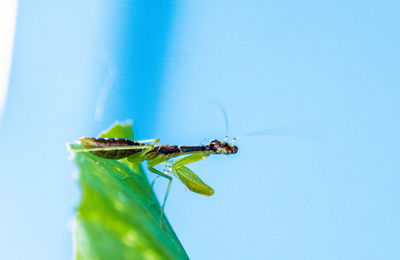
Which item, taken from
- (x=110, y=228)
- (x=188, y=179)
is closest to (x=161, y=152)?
(x=188, y=179)

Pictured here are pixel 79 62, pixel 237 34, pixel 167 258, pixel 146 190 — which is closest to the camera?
pixel 167 258

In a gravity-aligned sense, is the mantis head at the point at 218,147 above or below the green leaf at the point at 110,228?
above

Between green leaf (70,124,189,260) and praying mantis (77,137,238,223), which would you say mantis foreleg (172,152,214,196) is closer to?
praying mantis (77,137,238,223)

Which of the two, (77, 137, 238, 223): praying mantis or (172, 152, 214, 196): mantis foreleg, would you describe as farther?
(172, 152, 214, 196): mantis foreleg

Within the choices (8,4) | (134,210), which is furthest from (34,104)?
(134,210)

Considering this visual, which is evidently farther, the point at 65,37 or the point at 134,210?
the point at 65,37

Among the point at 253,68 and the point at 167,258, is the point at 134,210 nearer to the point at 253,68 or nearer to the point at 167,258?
the point at 167,258

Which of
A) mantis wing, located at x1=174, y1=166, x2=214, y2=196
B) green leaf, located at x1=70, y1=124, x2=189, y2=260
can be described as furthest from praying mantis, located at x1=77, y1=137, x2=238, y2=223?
green leaf, located at x1=70, y1=124, x2=189, y2=260

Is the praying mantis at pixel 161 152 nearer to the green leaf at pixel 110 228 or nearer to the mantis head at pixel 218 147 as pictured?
the mantis head at pixel 218 147

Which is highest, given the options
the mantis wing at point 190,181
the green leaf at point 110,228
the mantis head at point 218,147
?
the mantis head at point 218,147

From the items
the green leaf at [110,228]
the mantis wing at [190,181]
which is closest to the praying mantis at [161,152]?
the mantis wing at [190,181]

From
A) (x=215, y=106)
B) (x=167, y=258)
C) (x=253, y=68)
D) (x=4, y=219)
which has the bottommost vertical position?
(x=167, y=258)
